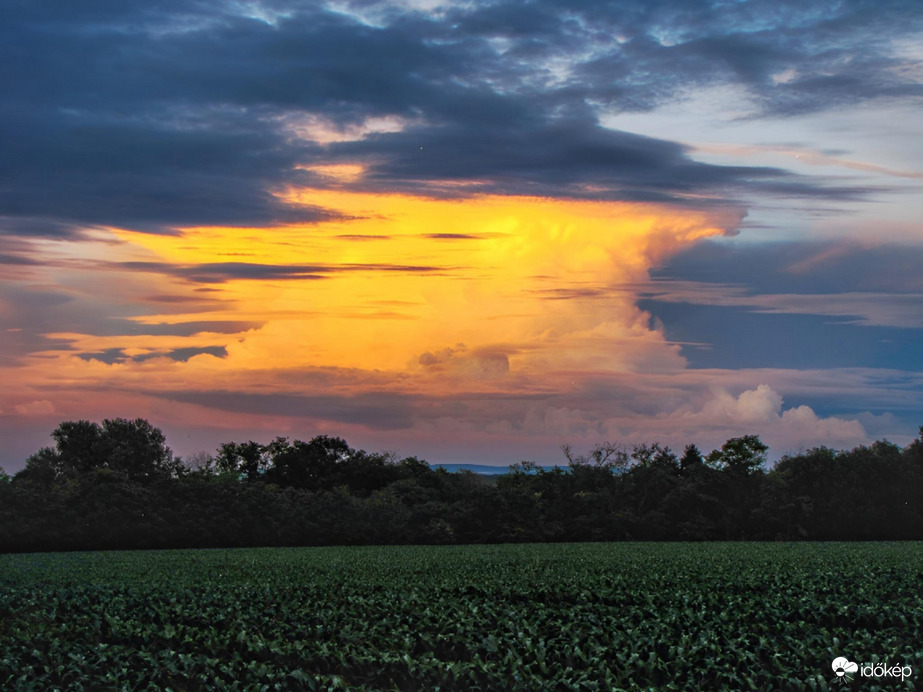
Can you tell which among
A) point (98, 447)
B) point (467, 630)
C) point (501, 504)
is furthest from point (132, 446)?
point (467, 630)

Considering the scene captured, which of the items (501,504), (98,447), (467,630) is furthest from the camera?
(98,447)

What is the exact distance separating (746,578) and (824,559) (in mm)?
13723

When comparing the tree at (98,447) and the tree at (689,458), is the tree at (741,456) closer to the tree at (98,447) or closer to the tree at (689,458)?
the tree at (689,458)

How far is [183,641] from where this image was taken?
18.2 metres

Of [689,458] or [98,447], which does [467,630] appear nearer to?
[689,458]

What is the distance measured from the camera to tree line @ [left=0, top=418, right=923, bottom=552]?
56.1 metres

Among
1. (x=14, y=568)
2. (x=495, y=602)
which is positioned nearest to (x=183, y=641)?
(x=495, y=602)

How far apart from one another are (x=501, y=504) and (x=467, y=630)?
48.3 meters

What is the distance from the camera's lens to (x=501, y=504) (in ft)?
217

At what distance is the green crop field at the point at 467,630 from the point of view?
1491cm

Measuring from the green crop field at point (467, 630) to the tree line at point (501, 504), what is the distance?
78.0ft

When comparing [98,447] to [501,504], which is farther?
[98,447]

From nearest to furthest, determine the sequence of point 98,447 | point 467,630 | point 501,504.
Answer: point 467,630
point 501,504
point 98,447

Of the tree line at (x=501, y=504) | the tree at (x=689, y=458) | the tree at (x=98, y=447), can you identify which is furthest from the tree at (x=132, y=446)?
the tree at (x=689, y=458)
